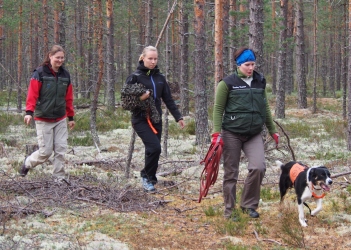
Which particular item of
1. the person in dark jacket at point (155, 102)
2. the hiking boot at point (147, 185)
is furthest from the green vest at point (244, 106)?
the hiking boot at point (147, 185)

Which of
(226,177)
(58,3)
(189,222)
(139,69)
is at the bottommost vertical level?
(189,222)

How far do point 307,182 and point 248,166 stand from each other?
2.39 feet

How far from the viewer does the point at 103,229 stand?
544 cm

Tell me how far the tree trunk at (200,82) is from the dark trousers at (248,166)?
19.1ft

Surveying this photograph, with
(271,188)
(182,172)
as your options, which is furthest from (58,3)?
(271,188)

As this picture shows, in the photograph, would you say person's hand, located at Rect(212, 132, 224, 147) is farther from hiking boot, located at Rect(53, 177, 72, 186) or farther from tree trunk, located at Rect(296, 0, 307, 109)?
tree trunk, located at Rect(296, 0, 307, 109)

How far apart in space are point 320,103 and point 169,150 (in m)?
18.5

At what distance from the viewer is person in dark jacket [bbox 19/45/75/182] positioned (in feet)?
23.1

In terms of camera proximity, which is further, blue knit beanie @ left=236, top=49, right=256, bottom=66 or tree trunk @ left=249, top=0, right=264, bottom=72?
tree trunk @ left=249, top=0, right=264, bottom=72

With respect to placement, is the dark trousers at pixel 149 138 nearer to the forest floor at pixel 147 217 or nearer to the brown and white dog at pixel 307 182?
the forest floor at pixel 147 217

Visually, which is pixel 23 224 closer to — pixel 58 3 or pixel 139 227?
pixel 139 227

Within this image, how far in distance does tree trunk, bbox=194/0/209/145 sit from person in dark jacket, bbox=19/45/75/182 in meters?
5.08

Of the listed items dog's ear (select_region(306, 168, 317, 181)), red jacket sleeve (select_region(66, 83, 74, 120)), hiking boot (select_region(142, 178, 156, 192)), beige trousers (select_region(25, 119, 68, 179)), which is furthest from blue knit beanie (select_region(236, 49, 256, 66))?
beige trousers (select_region(25, 119, 68, 179))

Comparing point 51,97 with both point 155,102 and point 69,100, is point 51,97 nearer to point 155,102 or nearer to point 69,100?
point 69,100
